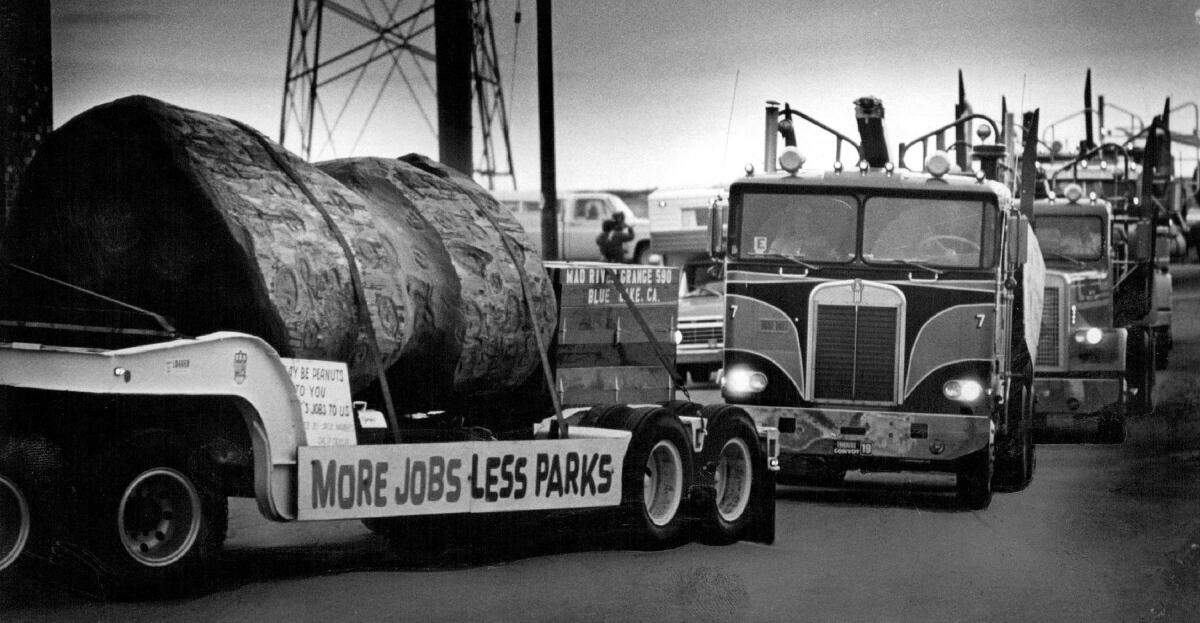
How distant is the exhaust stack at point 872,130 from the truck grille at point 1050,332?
532 centimetres

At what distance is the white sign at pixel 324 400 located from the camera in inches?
354

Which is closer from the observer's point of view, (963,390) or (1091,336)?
(963,390)

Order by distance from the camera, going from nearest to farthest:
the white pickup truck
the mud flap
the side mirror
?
the mud flap → the side mirror → the white pickup truck

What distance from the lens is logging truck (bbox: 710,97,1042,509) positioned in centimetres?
1441

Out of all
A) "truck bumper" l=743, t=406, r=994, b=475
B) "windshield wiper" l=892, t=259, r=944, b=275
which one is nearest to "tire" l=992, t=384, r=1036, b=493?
"truck bumper" l=743, t=406, r=994, b=475

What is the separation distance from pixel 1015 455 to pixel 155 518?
30.3 feet

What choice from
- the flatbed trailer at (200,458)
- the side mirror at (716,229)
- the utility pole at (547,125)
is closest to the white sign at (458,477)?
the flatbed trailer at (200,458)

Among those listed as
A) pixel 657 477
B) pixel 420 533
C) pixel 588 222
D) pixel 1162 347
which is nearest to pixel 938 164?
pixel 657 477

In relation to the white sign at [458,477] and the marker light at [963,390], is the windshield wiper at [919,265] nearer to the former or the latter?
the marker light at [963,390]

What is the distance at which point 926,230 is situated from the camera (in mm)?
14719

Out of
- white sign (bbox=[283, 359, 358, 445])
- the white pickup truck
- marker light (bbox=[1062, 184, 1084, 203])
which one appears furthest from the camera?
the white pickup truck

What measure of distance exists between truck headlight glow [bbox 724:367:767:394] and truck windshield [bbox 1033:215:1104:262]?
23.0 feet

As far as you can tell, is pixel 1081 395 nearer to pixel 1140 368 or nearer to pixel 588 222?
pixel 1140 368

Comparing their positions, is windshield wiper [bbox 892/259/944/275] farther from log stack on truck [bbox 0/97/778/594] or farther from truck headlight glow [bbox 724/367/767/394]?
log stack on truck [bbox 0/97/778/594]
